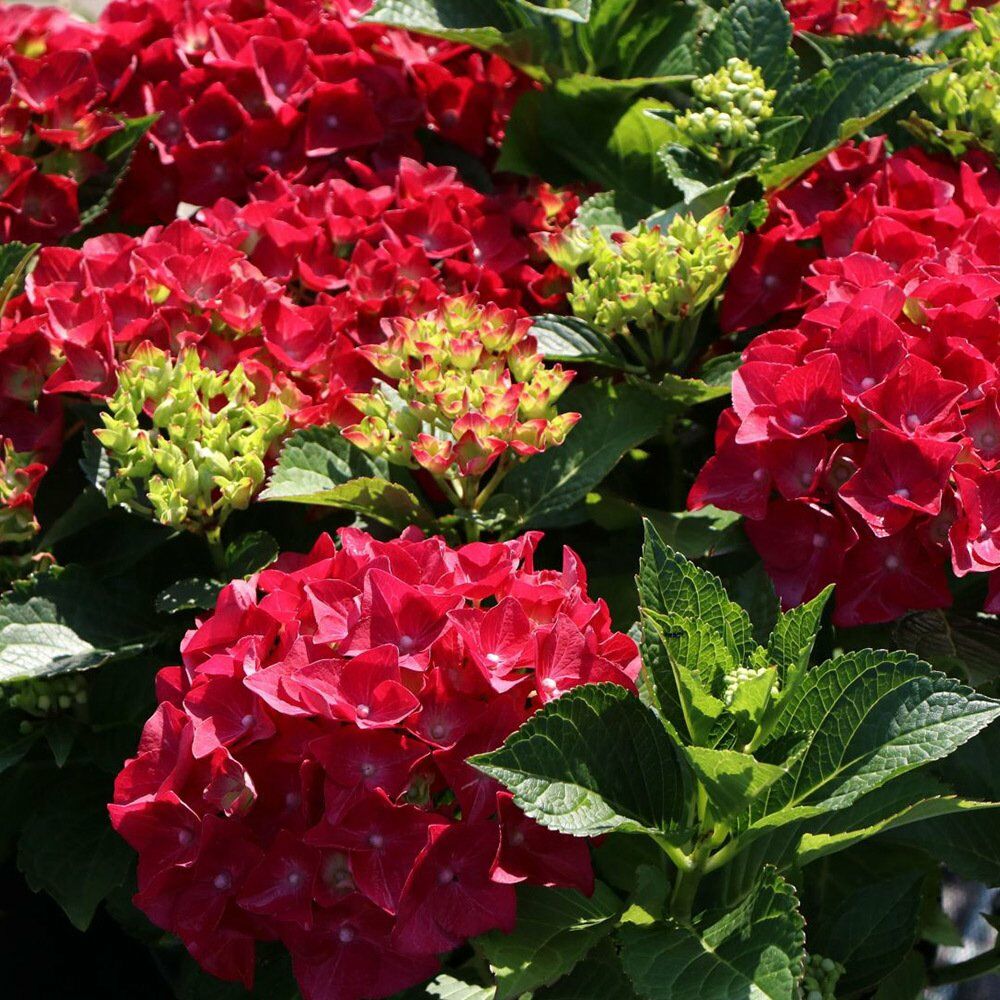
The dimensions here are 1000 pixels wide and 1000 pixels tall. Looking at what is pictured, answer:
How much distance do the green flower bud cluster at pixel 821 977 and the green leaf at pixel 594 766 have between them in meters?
0.20

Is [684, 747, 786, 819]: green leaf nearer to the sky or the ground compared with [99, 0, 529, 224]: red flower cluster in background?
nearer to the ground

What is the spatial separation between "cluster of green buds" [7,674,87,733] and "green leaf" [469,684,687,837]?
57 centimetres

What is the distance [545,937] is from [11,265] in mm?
938

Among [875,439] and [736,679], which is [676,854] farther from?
[875,439]

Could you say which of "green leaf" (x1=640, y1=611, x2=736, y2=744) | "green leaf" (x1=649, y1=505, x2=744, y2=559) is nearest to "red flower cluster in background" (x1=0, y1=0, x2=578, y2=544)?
"green leaf" (x1=649, y1=505, x2=744, y2=559)

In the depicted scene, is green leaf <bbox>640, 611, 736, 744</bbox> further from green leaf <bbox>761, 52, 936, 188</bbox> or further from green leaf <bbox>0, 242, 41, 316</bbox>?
green leaf <bbox>0, 242, 41, 316</bbox>

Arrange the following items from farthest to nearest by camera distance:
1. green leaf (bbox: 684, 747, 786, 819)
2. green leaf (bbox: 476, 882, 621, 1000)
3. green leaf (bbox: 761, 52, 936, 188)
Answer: green leaf (bbox: 761, 52, 936, 188) < green leaf (bbox: 476, 882, 621, 1000) < green leaf (bbox: 684, 747, 786, 819)

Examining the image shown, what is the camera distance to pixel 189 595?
1.29 metres

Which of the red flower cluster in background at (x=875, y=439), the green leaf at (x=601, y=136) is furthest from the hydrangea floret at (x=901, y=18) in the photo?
the red flower cluster in background at (x=875, y=439)

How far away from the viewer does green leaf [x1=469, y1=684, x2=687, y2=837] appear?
97 centimetres

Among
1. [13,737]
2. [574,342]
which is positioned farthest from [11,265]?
[574,342]

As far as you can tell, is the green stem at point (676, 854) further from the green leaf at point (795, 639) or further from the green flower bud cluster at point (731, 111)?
the green flower bud cluster at point (731, 111)

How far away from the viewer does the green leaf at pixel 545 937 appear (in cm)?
106

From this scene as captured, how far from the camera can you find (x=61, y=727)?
1358mm
